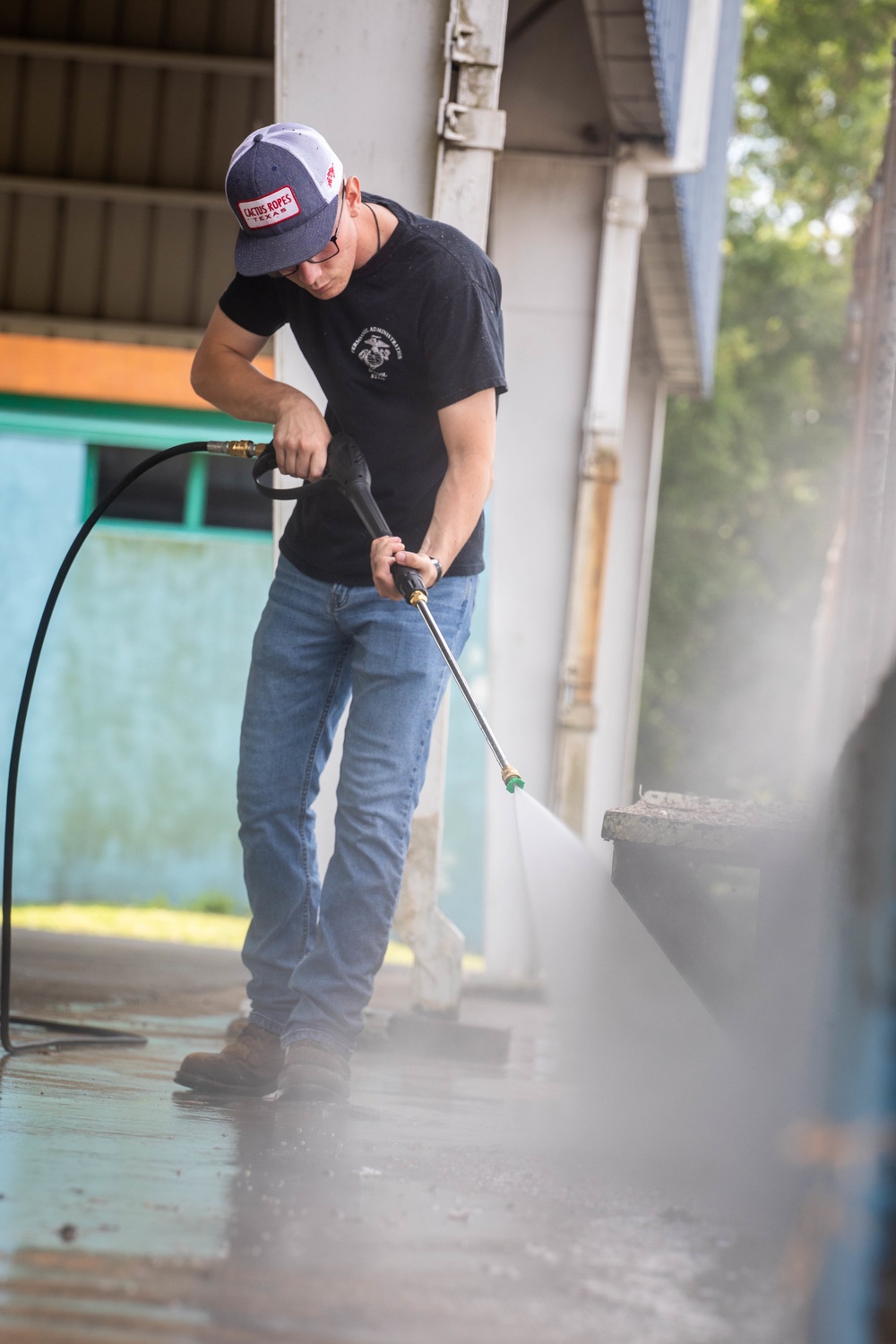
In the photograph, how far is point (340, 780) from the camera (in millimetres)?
2910

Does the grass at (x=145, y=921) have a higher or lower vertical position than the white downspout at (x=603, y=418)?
lower

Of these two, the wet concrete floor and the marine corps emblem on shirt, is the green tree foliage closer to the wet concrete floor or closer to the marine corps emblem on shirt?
the marine corps emblem on shirt

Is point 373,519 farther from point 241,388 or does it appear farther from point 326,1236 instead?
point 326,1236

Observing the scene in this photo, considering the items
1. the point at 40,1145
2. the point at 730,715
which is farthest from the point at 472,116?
the point at 730,715

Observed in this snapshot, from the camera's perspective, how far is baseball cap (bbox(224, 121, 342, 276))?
2.65 metres

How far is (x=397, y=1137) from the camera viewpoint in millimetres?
2576

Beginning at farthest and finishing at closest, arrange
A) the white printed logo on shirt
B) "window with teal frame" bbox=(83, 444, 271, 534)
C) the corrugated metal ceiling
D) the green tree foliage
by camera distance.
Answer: the green tree foliage → "window with teal frame" bbox=(83, 444, 271, 534) → the corrugated metal ceiling → the white printed logo on shirt

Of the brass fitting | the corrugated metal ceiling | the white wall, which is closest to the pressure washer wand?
the brass fitting

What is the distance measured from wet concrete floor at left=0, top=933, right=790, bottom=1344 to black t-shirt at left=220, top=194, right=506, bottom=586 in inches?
46.8

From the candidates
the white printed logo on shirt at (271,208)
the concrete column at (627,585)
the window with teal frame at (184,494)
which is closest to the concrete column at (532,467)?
the concrete column at (627,585)

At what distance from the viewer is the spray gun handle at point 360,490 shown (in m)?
2.75

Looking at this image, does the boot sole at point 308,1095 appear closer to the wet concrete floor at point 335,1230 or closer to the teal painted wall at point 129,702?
the wet concrete floor at point 335,1230

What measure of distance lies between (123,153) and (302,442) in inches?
313

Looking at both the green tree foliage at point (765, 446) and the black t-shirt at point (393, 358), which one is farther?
the green tree foliage at point (765, 446)
